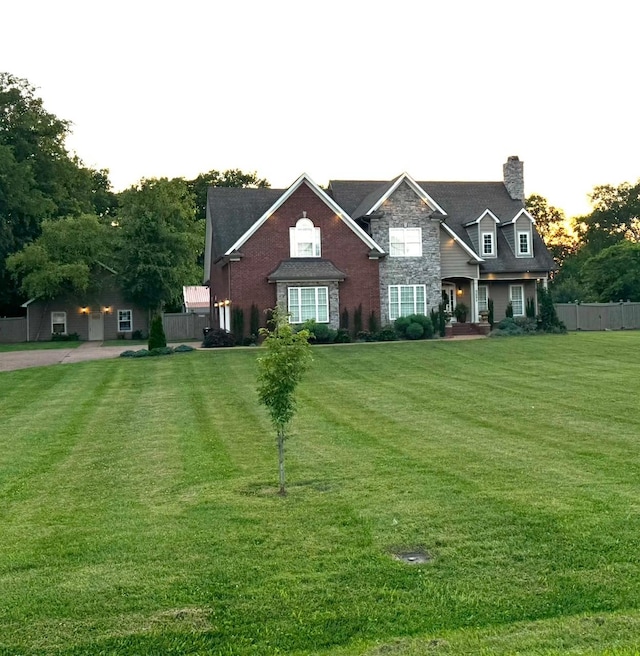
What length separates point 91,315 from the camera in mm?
48500

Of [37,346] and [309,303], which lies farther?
[37,346]

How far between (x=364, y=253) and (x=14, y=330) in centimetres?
2499

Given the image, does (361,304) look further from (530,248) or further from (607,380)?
(607,380)

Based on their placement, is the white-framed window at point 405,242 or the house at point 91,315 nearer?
the white-framed window at point 405,242

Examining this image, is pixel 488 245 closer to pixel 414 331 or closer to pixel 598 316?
pixel 598 316

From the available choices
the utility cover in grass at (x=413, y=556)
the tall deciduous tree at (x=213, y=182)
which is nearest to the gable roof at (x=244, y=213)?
the utility cover in grass at (x=413, y=556)

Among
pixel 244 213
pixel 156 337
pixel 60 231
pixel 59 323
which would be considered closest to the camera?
pixel 156 337

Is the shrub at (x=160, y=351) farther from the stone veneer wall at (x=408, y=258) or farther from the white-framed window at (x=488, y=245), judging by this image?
Result: the white-framed window at (x=488, y=245)

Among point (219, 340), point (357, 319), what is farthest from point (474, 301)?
point (219, 340)

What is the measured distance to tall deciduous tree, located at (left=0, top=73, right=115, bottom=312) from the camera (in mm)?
47906

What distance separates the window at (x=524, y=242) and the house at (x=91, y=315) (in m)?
23.8

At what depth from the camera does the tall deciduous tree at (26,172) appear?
47.9 meters

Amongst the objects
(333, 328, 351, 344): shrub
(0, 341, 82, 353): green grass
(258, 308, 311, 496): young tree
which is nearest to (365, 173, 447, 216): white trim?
(333, 328, 351, 344): shrub

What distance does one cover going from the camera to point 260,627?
566cm
